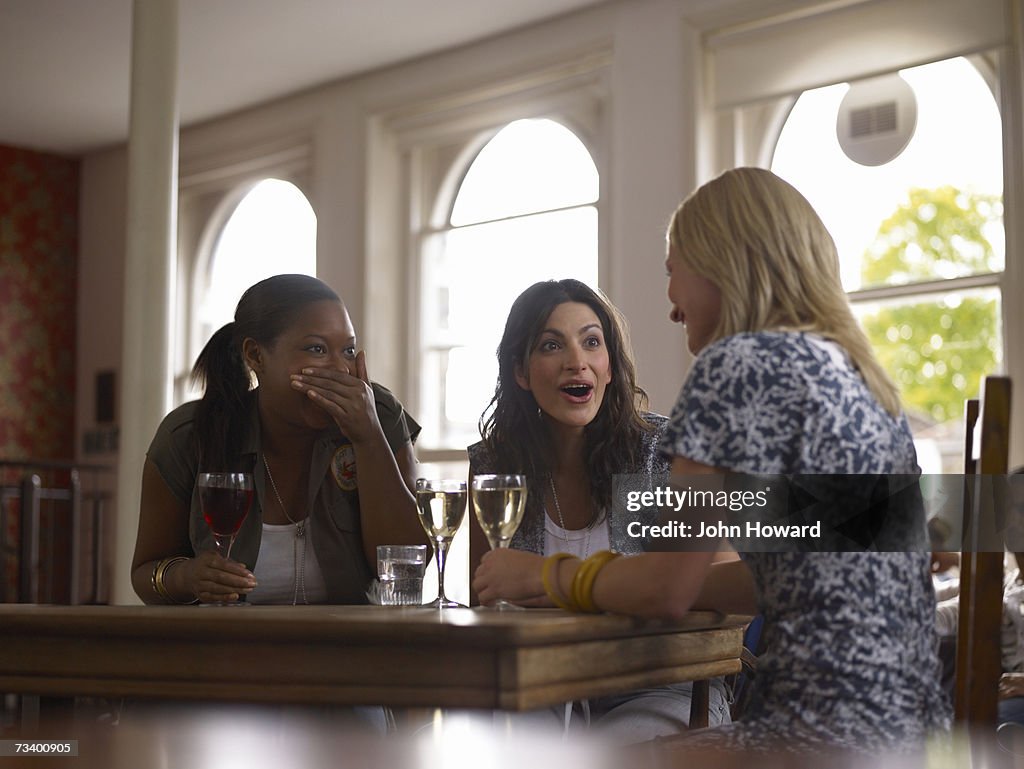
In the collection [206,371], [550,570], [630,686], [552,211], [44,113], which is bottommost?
[630,686]

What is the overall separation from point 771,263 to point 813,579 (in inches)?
14.5

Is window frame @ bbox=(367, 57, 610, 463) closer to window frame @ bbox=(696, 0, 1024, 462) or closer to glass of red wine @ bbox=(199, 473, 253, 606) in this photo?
window frame @ bbox=(696, 0, 1024, 462)

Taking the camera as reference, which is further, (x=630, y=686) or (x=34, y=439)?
(x=34, y=439)

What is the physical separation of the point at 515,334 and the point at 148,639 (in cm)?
131

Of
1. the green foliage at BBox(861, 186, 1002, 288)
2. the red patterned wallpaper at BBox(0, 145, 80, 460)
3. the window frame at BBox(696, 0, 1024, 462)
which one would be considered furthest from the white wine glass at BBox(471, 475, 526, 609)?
the red patterned wallpaper at BBox(0, 145, 80, 460)

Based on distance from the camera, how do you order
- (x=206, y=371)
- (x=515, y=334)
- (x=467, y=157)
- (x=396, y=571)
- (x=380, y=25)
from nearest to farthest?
(x=396, y=571), (x=206, y=371), (x=515, y=334), (x=380, y=25), (x=467, y=157)

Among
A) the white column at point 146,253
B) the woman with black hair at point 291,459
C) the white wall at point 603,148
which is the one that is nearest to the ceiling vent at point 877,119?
the white wall at point 603,148

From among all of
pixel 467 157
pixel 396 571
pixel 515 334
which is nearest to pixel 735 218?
pixel 396 571

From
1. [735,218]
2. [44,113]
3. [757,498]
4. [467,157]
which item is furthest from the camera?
[44,113]

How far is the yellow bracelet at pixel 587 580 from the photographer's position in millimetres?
1413

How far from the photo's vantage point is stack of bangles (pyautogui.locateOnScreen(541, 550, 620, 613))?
1.42m

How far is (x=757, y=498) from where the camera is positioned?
4.31 ft

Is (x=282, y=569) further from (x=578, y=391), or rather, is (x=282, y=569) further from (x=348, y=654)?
(x=348, y=654)

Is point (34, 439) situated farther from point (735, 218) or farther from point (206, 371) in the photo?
point (735, 218)
